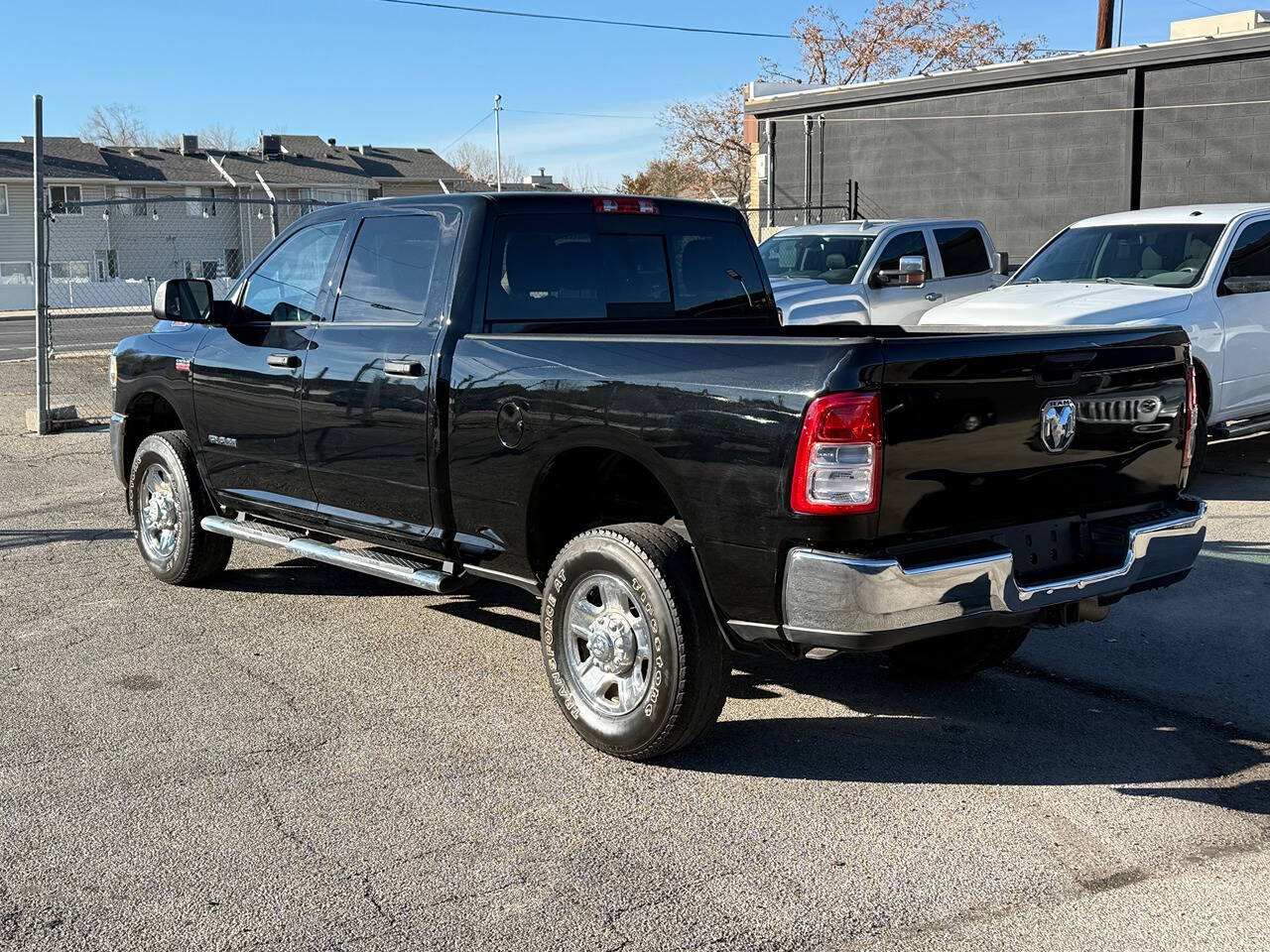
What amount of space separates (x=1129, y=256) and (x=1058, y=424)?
22.2 ft

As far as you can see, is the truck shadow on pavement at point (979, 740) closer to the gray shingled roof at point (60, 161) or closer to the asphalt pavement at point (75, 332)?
the asphalt pavement at point (75, 332)

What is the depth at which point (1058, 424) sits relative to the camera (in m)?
4.51

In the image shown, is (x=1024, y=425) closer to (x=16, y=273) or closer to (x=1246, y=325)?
(x=1246, y=325)

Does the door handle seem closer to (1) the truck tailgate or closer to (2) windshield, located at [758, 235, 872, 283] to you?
(1) the truck tailgate

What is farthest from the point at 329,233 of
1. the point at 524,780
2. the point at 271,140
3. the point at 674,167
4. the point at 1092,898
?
the point at 271,140

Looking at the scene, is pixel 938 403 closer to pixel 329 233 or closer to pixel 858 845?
pixel 858 845

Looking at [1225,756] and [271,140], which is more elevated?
[271,140]

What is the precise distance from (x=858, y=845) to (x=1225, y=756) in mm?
1619

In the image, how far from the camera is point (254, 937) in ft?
11.4

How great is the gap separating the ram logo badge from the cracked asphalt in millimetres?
1146

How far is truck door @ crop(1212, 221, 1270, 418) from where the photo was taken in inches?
386

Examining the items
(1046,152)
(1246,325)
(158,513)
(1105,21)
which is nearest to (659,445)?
(158,513)

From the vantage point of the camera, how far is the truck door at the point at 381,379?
Answer: 5.52 m

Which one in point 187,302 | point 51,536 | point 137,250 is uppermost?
point 137,250
